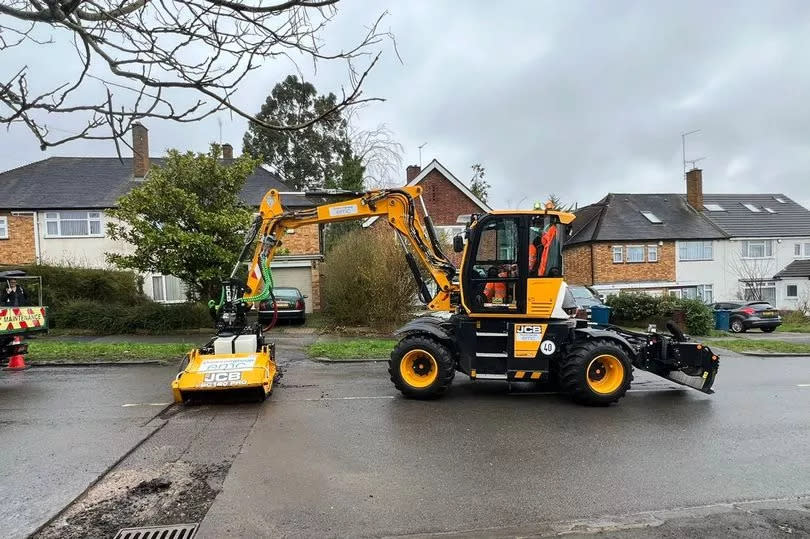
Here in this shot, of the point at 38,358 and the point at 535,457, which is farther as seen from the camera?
the point at 38,358

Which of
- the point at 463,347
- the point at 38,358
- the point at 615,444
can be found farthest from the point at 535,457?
the point at 38,358

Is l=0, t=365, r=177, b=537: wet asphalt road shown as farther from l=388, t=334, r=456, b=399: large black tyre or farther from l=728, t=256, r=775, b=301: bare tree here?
l=728, t=256, r=775, b=301: bare tree

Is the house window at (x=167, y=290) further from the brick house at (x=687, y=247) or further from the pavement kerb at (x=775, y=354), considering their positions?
the brick house at (x=687, y=247)

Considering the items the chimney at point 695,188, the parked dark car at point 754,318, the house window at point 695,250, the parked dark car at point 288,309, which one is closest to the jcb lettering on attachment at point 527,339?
the parked dark car at point 288,309

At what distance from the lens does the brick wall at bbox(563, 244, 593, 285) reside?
95.2 ft

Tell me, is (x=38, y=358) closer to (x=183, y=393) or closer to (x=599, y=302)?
(x=183, y=393)

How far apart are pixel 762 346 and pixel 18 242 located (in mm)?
27257

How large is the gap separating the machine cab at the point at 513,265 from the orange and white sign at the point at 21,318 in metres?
8.49

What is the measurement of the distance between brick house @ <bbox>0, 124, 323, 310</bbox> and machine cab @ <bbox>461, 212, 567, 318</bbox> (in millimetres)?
15224

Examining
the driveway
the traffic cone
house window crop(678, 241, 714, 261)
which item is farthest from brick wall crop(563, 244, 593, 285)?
the traffic cone

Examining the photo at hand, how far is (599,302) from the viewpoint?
18.0 meters

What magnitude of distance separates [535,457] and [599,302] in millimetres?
14092

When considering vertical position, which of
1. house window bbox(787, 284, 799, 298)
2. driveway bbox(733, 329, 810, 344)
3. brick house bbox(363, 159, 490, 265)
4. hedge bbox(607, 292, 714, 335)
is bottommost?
driveway bbox(733, 329, 810, 344)

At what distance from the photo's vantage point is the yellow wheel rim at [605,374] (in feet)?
23.1
